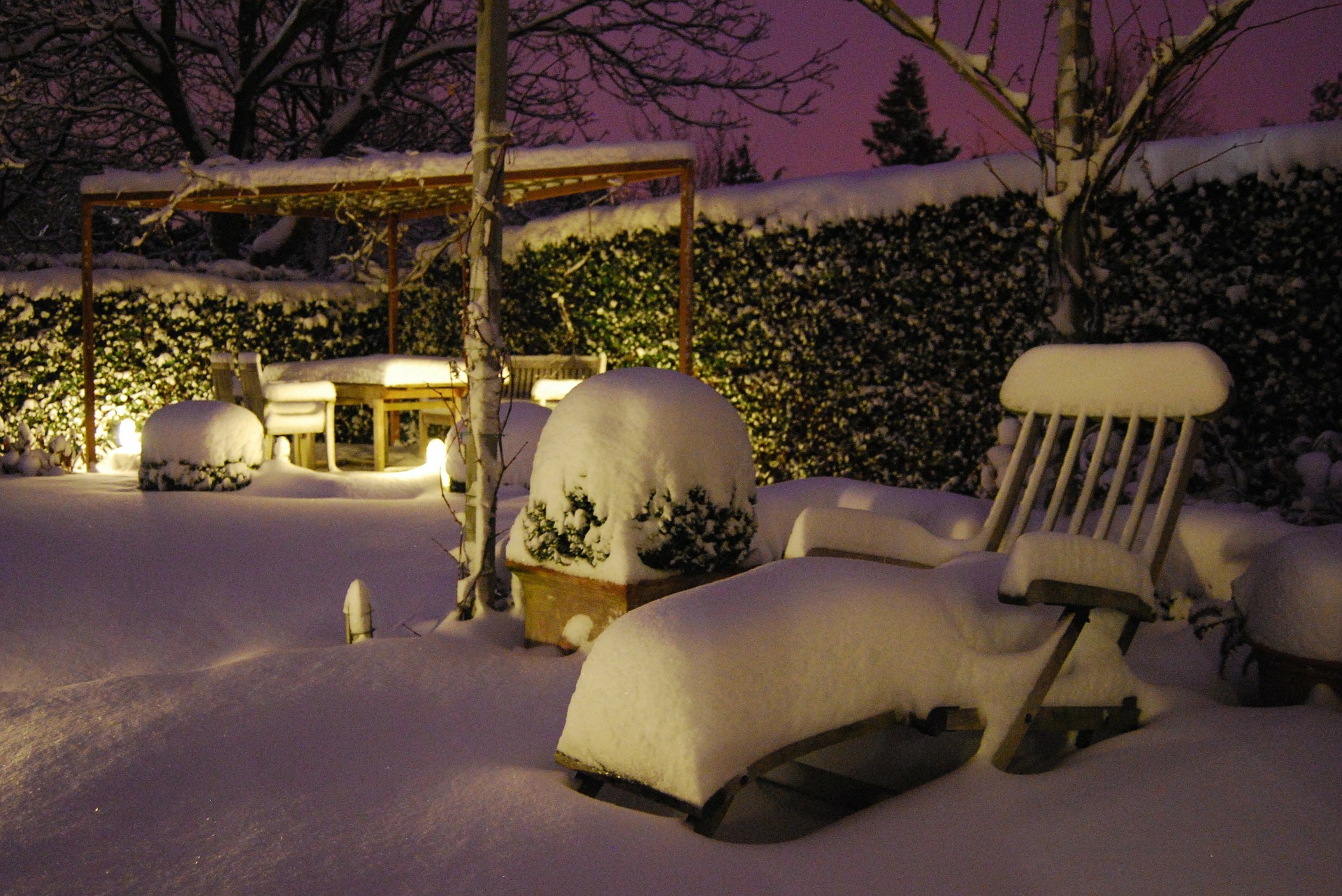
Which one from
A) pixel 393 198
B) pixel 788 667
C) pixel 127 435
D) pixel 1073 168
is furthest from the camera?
pixel 393 198

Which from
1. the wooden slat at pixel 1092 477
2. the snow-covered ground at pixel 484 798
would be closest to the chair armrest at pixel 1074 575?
the snow-covered ground at pixel 484 798

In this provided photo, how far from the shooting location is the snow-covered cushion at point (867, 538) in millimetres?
2707

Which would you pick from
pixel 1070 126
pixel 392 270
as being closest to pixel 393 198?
pixel 392 270

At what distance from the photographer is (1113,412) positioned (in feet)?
9.82

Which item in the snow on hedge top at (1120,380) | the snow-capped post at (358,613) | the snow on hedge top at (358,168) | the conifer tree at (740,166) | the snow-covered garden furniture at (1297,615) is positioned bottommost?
the snow-capped post at (358,613)

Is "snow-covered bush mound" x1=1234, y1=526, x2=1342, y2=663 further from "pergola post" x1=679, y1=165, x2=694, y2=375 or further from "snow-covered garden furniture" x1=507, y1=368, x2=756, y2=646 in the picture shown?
"pergola post" x1=679, y1=165, x2=694, y2=375

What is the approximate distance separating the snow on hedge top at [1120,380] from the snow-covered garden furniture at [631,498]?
1003mm

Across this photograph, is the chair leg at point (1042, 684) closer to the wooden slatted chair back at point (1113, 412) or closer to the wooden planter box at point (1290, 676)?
the wooden slatted chair back at point (1113, 412)

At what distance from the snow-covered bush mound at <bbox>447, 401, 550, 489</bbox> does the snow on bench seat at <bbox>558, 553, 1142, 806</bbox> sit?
14.8 feet

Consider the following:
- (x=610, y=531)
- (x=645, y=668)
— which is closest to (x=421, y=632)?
(x=610, y=531)

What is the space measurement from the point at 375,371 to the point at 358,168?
165 cm

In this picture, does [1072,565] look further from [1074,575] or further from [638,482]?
[638,482]

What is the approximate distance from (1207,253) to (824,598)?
3787 millimetres

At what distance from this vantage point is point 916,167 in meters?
6.14
